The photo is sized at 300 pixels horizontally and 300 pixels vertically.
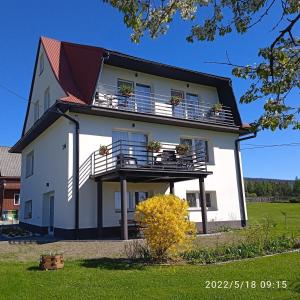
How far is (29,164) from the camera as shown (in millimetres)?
23828

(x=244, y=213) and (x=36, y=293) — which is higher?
(x=244, y=213)

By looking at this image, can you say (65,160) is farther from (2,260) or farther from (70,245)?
(2,260)

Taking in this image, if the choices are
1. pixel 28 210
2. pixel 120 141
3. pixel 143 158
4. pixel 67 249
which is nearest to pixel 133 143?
pixel 143 158

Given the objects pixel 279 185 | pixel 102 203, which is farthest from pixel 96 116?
pixel 279 185

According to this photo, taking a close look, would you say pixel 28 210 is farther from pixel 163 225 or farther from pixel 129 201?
pixel 163 225

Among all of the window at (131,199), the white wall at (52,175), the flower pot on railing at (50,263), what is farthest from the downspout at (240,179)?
the flower pot on railing at (50,263)

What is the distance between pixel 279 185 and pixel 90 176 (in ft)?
286

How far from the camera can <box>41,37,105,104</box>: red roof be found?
→ 669 inches

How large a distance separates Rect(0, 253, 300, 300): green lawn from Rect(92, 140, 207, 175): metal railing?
7105 millimetres

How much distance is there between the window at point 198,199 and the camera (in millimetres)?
19844

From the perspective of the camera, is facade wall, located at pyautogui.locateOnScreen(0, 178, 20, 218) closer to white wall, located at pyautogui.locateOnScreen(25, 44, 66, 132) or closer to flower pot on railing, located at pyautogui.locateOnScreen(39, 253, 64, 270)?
white wall, located at pyautogui.locateOnScreen(25, 44, 66, 132)

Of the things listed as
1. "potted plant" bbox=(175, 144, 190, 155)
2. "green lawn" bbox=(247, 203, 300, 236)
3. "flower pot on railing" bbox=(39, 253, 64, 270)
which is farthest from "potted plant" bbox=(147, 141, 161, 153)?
"flower pot on railing" bbox=(39, 253, 64, 270)

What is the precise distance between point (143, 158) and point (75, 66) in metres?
5.61

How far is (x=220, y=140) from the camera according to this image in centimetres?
2122
